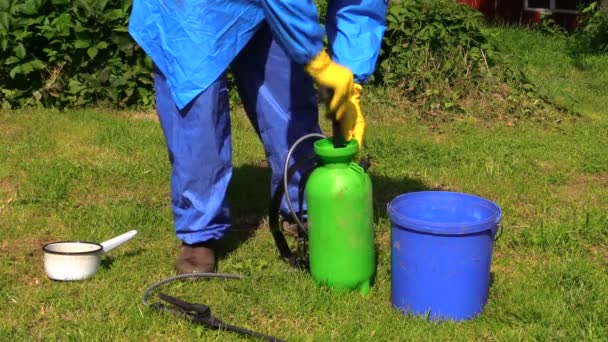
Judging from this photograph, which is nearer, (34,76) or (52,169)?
(52,169)

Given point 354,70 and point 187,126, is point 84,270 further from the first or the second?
point 354,70

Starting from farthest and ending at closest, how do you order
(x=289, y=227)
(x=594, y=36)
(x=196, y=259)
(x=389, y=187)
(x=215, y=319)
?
(x=594, y=36) < (x=389, y=187) < (x=289, y=227) < (x=196, y=259) < (x=215, y=319)

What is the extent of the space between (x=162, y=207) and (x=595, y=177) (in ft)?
7.64

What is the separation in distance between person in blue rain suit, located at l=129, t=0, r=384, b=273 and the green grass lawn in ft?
0.89

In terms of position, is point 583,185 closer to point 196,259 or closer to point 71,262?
point 196,259

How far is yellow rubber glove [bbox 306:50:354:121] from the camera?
9.53 feet

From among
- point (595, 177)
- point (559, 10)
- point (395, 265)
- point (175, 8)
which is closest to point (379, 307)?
point (395, 265)

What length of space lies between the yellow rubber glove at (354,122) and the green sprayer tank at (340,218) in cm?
6

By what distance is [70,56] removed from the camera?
6.16 m

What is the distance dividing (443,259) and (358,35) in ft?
2.86

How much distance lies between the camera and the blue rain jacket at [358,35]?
10.4 ft

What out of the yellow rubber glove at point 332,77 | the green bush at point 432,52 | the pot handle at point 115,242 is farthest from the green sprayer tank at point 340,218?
the green bush at point 432,52

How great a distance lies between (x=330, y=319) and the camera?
10.0 ft

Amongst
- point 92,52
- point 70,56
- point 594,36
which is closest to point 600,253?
point 92,52
